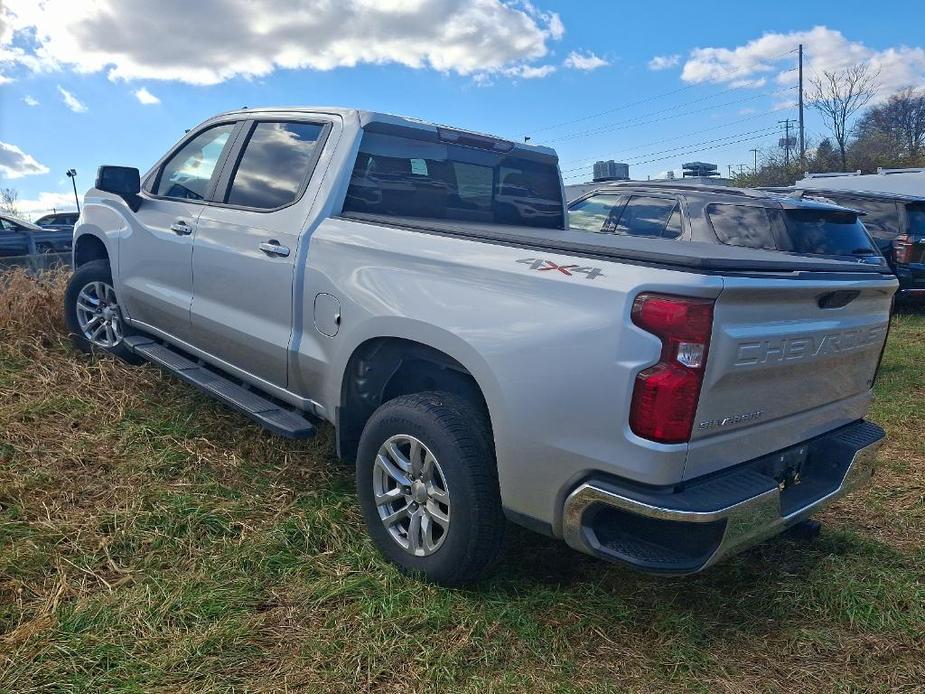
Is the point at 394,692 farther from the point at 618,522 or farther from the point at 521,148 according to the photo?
the point at 521,148

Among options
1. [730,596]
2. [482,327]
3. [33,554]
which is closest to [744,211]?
[730,596]

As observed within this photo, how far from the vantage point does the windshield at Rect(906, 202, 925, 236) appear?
9.89 m

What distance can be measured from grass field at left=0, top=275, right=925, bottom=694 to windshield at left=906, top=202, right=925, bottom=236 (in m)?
7.12

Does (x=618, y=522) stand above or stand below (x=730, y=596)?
above

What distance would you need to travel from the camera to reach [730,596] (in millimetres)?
3055

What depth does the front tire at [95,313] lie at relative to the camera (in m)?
5.10

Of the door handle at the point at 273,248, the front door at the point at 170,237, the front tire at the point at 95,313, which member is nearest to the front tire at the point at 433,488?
the door handle at the point at 273,248

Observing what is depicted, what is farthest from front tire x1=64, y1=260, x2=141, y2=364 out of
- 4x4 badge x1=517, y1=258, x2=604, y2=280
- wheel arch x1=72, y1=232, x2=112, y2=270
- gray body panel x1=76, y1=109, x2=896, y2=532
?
4x4 badge x1=517, y1=258, x2=604, y2=280

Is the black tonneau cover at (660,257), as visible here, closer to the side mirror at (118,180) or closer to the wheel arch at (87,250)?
the side mirror at (118,180)

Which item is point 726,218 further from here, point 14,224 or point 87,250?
point 14,224

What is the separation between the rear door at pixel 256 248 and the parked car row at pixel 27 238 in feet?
32.0

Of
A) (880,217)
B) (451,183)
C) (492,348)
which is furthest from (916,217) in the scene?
(492,348)

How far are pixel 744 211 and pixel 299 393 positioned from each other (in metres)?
4.88

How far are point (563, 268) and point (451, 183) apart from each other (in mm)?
1857
